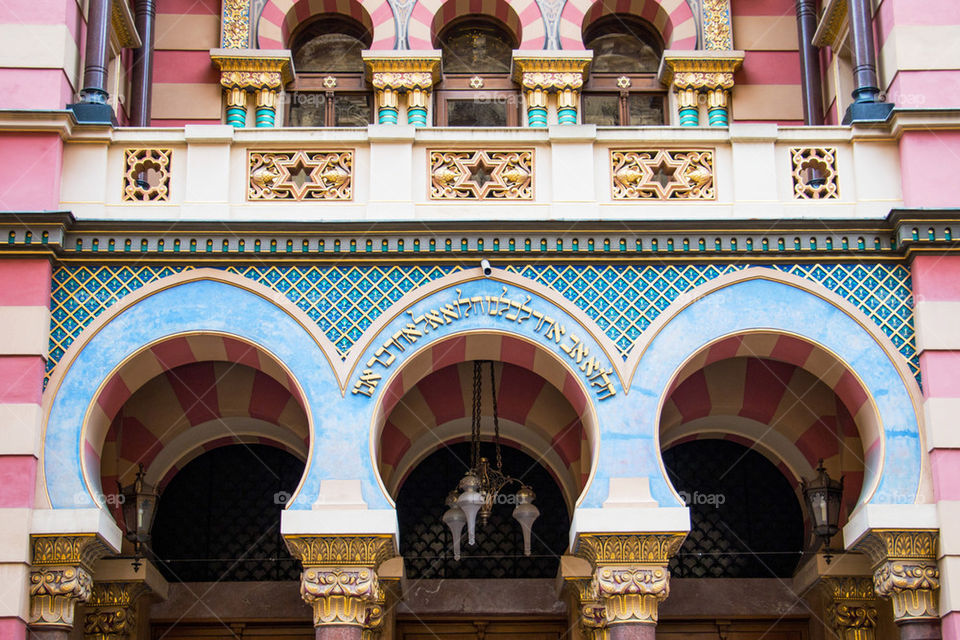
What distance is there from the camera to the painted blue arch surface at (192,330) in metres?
12.6

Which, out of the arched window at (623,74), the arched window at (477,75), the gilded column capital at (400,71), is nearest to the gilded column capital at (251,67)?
the gilded column capital at (400,71)

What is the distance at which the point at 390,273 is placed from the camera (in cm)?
1330

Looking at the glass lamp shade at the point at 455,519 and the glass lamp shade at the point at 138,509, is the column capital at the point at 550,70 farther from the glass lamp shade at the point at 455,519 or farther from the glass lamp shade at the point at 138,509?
the glass lamp shade at the point at 138,509

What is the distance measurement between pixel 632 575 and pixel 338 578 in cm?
265

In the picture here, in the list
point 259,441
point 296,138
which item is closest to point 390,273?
point 296,138

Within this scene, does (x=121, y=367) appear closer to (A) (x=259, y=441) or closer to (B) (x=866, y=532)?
(A) (x=259, y=441)

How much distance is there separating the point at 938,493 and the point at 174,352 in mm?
7297

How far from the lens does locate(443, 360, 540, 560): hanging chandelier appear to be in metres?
13.5

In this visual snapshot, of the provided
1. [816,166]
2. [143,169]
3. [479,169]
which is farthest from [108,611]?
[816,166]

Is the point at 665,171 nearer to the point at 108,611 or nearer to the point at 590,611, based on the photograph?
the point at 590,611

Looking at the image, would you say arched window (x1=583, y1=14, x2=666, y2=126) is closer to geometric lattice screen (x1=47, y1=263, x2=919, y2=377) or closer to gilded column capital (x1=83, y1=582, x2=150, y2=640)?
Answer: geometric lattice screen (x1=47, y1=263, x2=919, y2=377)

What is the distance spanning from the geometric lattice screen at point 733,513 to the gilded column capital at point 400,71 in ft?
17.6

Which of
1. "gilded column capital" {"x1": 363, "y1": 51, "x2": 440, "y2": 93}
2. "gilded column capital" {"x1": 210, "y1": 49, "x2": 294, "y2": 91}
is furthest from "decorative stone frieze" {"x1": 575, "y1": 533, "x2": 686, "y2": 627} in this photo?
"gilded column capital" {"x1": 210, "y1": 49, "x2": 294, "y2": 91}

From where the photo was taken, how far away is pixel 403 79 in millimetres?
16656
